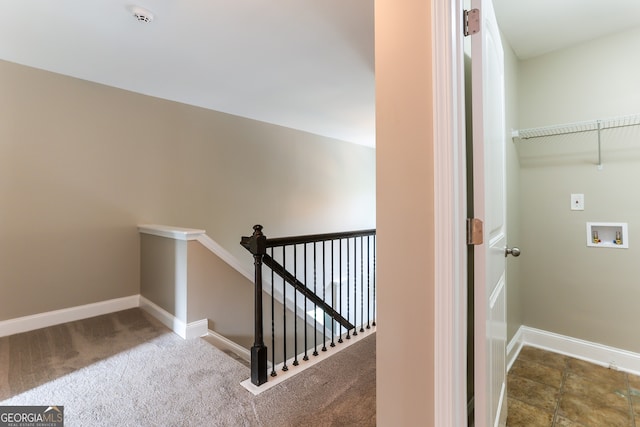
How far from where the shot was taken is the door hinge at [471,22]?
3.15 feet

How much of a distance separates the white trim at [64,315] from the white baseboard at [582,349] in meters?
3.60

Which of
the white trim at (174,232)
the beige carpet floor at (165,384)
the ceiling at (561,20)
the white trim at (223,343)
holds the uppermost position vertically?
the ceiling at (561,20)

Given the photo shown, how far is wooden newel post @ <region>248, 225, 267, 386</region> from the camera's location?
1681mm

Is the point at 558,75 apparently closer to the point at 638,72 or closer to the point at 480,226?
the point at 638,72

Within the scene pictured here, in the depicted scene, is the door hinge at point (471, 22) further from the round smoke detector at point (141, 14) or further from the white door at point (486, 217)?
the round smoke detector at point (141, 14)

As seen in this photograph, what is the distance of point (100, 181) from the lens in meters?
2.79

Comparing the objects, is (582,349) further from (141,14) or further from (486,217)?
(141,14)

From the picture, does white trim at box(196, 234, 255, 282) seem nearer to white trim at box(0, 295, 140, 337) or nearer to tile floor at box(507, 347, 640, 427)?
white trim at box(0, 295, 140, 337)

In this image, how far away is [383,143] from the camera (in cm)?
102

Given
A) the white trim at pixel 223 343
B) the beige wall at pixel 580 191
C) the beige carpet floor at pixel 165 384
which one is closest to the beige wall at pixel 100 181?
the beige carpet floor at pixel 165 384

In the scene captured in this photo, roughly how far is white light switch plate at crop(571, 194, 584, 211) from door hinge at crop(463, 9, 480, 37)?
183 centimetres

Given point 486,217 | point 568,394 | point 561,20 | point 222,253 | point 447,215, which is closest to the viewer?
point 447,215

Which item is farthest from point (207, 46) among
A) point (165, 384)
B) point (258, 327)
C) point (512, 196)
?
point (512, 196)

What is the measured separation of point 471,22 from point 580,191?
1.85m
